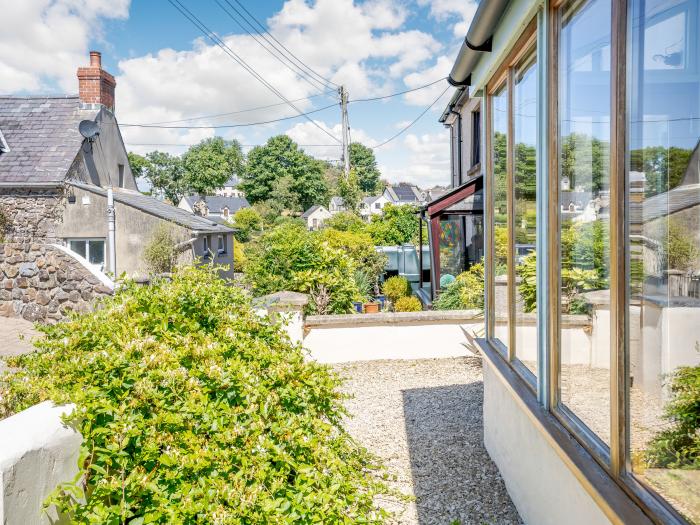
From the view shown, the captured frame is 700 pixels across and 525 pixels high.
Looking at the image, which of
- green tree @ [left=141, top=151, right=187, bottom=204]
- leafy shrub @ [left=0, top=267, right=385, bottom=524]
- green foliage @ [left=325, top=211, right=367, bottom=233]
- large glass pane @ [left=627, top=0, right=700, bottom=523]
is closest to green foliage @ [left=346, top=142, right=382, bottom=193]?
green tree @ [left=141, top=151, right=187, bottom=204]

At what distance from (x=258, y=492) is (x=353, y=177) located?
116 ft

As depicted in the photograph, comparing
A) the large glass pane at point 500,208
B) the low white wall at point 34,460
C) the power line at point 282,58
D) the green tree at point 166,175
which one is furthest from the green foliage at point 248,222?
the low white wall at point 34,460

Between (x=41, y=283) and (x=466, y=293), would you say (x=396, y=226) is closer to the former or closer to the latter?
(x=466, y=293)

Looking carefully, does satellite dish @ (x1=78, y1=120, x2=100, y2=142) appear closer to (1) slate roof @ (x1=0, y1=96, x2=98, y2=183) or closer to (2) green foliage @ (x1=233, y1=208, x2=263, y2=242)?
(1) slate roof @ (x1=0, y1=96, x2=98, y2=183)

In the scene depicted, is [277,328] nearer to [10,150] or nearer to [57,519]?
[57,519]

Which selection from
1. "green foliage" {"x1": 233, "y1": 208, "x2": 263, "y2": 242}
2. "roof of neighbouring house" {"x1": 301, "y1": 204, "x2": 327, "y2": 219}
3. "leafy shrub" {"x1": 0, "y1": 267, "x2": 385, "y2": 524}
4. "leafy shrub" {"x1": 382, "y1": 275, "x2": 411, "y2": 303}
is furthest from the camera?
"roof of neighbouring house" {"x1": 301, "y1": 204, "x2": 327, "y2": 219}

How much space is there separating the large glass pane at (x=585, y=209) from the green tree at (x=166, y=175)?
2821 inches

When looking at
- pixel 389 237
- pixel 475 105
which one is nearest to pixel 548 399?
pixel 475 105

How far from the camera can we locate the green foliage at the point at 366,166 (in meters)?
82.6

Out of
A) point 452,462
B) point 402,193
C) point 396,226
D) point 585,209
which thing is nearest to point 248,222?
point 396,226

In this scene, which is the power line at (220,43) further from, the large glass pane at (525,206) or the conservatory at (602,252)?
the large glass pane at (525,206)

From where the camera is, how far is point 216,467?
2.43 meters

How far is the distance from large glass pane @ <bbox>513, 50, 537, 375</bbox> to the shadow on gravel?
108cm

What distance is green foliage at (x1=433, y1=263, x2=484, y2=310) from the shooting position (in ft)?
29.1
